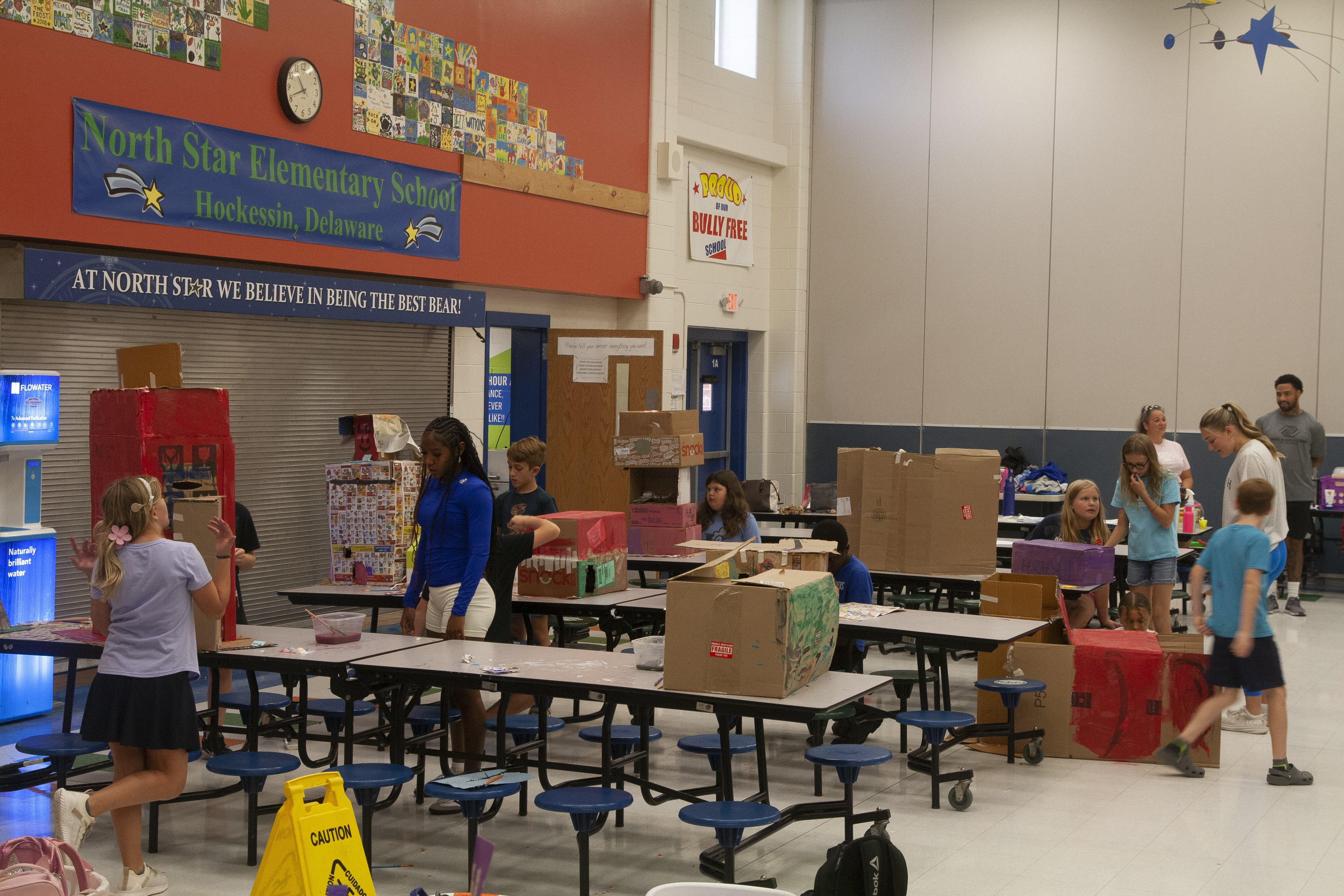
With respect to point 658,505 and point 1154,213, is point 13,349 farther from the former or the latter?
point 1154,213

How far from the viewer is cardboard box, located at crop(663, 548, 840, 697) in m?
4.49

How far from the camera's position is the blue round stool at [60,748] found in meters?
5.17

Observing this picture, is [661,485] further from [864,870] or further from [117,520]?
[864,870]

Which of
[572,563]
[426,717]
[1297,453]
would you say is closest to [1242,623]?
[572,563]

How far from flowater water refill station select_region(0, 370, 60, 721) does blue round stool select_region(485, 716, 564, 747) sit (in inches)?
101

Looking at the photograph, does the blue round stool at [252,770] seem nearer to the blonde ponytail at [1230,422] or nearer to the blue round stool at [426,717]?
→ the blue round stool at [426,717]

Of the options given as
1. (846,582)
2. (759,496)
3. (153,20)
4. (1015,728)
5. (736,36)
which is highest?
(736,36)

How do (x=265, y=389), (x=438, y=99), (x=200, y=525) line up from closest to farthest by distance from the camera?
(x=200, y=525) → (x=265, y=389) → (x=438, y=99)

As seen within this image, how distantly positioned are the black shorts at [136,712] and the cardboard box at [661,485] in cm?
467

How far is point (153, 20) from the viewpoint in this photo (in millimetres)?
7891

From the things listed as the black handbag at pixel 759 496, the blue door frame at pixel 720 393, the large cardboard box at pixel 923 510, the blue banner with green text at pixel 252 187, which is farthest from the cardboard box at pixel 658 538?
the blue door frame at pixel 720 393

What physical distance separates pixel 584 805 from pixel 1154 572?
477 cm

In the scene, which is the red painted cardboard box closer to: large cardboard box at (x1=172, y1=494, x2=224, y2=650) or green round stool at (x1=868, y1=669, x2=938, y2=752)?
large cardboard box at (x1=172, y1=494, x2=224, y2=650)

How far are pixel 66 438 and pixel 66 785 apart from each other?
9.47 ft
